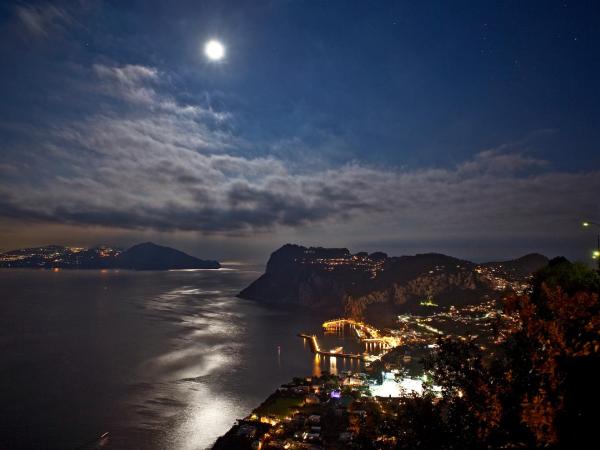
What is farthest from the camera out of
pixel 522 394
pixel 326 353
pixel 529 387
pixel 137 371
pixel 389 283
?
pixel 389 283

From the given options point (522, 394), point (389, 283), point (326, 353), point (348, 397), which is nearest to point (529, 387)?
point (522, 394)

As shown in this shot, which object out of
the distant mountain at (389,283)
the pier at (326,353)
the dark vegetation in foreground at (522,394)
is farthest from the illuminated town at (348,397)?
the distant mountain at (389,283)

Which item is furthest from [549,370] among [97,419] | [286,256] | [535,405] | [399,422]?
[286,256]

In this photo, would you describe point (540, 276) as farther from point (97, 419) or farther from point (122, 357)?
point (122, 357)

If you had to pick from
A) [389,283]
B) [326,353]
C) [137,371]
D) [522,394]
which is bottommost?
[326,353]

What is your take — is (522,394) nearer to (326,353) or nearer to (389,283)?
(326,353)

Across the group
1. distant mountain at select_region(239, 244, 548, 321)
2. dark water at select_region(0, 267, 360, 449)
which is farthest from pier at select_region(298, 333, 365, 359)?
distant mountain at select_region(239, 244, 548, 321)

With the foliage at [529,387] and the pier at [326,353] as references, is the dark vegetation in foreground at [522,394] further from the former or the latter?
the pier at [326,353]
